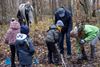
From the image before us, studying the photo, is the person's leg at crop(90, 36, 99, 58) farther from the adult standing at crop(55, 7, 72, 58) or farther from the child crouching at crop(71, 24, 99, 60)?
the adult standing at crop(55, 7, 72, 58)

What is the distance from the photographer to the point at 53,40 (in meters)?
10.2

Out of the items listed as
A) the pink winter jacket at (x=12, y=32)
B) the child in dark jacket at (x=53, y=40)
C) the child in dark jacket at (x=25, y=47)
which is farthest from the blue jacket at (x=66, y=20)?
the child in dark jacket at (x=25, y=47)

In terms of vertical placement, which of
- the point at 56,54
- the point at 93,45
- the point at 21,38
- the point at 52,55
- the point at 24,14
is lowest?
the point at 52,55

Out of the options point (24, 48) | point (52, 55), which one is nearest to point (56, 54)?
point (52, 55)

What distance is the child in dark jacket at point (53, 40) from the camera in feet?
33.5

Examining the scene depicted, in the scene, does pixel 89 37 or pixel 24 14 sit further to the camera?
pixel 24 14

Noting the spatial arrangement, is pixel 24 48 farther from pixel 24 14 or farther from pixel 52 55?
pixel 24 14

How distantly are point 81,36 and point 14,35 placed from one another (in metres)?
2.20

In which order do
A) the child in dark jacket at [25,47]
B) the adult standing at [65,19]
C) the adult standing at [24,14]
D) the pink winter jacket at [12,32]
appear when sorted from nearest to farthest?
the child in dark jacket at [25,47] → the pink winter jacket at [12,32] → the adult standing at [65,19] → the adult standing at [24,14]

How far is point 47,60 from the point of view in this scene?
37.2 ft

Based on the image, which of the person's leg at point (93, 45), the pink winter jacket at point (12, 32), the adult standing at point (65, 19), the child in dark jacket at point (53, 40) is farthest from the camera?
the adult standing at point (65, 19)

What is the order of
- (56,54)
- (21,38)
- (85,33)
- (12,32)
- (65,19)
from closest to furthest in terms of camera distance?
1. (21,38)
2. (12,32)
3. (85,33)
4. (56,54)
5. (65,19)

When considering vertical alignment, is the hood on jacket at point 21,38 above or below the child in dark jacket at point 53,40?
above

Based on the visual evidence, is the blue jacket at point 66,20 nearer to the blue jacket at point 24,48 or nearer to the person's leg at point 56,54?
the person's leg at point 56,54
